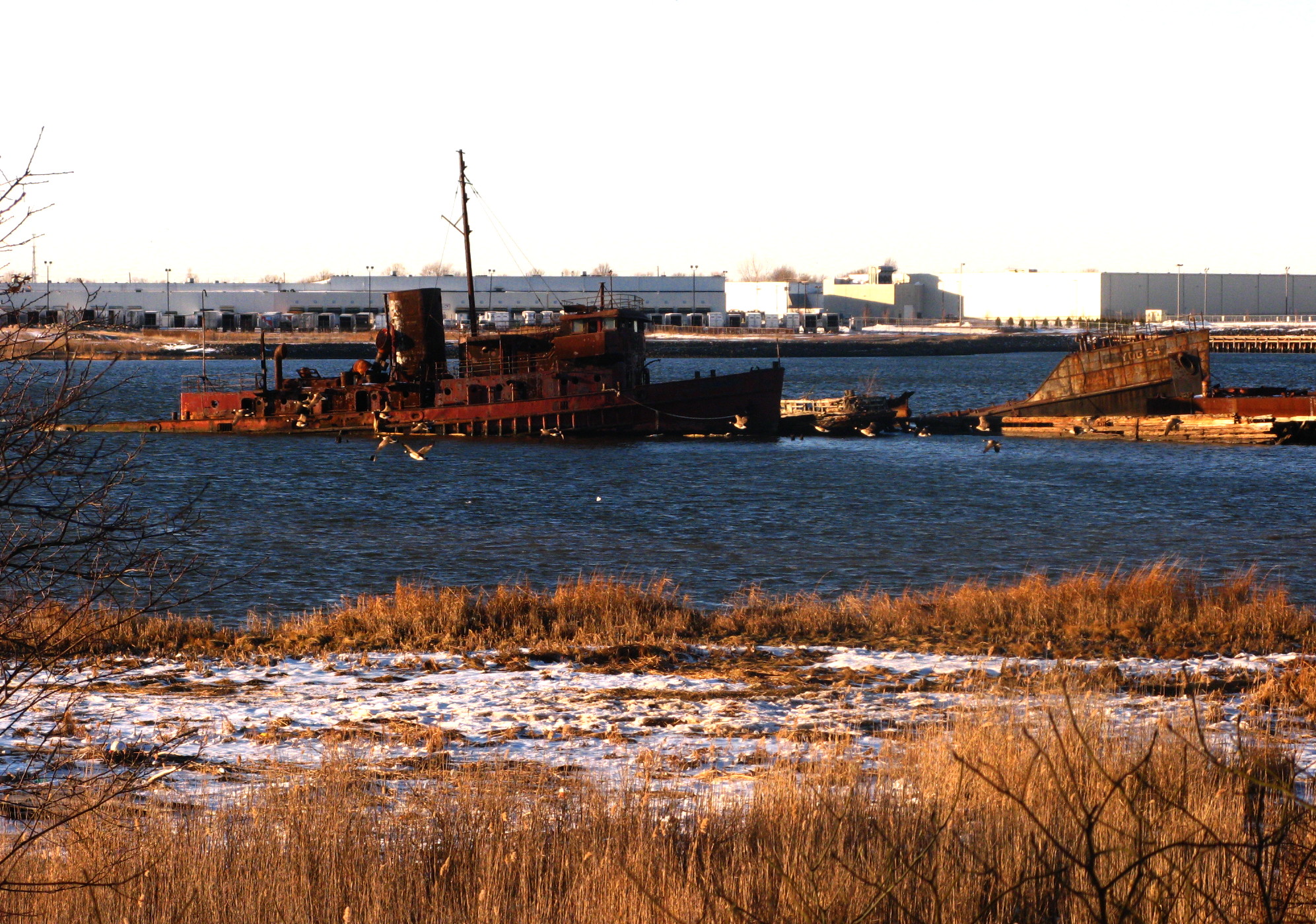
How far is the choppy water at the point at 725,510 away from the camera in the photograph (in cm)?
2338

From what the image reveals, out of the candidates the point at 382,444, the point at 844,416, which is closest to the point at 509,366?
the point at 382,444

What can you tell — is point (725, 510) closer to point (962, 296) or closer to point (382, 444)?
point (382, 444)

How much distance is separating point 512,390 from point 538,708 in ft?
134

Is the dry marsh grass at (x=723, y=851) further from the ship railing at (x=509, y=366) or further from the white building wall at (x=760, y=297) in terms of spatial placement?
the white building wall at (x=760, y=297)

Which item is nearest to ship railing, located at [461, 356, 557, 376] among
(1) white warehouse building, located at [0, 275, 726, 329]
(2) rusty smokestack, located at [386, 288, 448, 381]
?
(2) rusty smokestack, located at [386, 288, 448, 381]

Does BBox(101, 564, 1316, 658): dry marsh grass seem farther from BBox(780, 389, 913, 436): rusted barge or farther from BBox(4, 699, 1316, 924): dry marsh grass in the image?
BBox(780, 389, 913, 436): rusted barge

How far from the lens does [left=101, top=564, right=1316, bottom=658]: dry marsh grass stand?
44.7 ft

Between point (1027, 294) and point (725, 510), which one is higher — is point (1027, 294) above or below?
above

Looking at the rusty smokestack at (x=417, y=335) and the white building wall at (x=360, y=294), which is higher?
the white building wall at (x=360, y=294)

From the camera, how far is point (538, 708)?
408 inches

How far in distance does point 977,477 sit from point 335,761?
34.9 meters

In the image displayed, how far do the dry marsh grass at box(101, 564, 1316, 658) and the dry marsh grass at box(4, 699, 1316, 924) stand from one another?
6.12m

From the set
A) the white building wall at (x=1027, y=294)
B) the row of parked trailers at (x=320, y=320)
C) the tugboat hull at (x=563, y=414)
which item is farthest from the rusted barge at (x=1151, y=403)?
the white building wall at (x=1027, y=294)

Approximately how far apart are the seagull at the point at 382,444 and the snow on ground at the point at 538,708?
34.0 m
